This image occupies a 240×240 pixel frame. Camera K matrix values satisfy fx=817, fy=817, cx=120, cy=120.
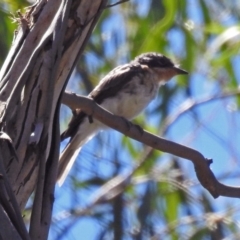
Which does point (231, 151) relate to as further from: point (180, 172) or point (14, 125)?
point (14, 125)

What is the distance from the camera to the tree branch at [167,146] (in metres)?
2.11

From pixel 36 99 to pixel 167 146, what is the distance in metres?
0.84

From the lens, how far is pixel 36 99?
1409 millimetres

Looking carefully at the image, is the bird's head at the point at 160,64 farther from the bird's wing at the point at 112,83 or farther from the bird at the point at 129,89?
the bird's wing at the point at 112,83

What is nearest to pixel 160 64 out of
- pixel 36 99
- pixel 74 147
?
pixel 74 147

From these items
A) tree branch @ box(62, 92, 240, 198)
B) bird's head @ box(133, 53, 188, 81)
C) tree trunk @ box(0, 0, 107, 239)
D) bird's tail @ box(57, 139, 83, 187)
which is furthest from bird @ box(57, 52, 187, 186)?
tree trunk @ box(0, 0, 107, 239)

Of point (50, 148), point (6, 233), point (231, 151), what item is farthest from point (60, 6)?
point (231, 151)

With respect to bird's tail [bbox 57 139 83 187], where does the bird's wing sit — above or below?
above

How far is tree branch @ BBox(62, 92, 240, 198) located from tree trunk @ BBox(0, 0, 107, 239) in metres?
0.64

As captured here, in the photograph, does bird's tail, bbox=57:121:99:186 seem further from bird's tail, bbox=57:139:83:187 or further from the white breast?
the white breast

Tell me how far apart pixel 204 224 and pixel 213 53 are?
3.27 feet

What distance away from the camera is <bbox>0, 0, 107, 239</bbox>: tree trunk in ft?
4.50

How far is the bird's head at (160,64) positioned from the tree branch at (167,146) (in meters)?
2.22

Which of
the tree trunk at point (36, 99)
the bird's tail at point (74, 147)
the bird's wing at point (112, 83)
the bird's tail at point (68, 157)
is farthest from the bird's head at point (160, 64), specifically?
the tree trunk at point (36, 99)
